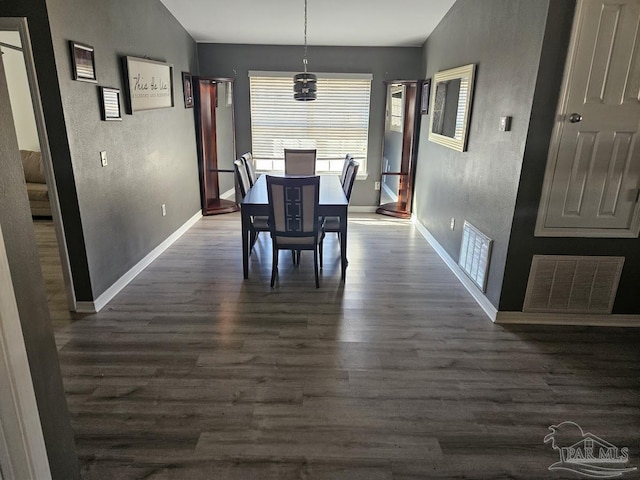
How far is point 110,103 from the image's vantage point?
320cm

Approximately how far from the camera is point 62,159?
8.90ft

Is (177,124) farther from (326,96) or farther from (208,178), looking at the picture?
(326,96)

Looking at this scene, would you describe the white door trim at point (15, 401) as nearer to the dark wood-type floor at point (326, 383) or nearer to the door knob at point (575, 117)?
the dark wood-type floor at point (326, 383)

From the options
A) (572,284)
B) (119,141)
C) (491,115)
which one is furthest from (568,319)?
(119,141)

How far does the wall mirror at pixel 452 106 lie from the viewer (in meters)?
3.70

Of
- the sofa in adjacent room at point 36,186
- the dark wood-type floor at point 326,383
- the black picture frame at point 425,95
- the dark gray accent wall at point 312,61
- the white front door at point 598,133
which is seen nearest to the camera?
the dark wood-type floor at point 326,383

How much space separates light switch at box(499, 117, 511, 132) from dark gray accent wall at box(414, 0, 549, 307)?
4 centimetres

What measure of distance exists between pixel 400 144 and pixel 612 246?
3539mm

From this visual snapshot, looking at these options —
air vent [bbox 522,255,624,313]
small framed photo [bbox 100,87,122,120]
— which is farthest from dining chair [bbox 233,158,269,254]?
air vent [bbox 522,255,624,313]

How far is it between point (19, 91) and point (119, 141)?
11.5 ft

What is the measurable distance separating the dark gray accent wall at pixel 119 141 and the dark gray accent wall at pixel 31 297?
73.4 inches

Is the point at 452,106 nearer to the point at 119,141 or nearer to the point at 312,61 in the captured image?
the point at 312,61

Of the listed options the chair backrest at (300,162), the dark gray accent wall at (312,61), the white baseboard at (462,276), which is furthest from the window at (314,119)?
the white baseboard at (462,276)

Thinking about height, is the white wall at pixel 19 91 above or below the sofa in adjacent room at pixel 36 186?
above
